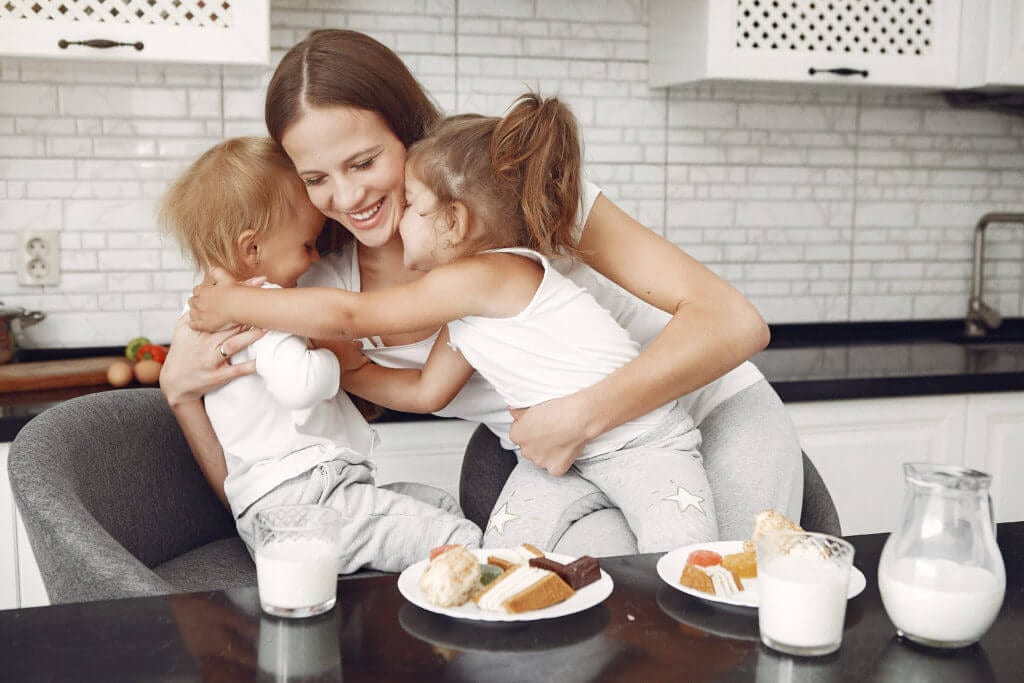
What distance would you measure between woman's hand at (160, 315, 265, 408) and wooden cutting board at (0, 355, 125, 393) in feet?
2.96

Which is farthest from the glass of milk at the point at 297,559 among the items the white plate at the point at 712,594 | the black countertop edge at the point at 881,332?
the black countertop edge at the point at 881,332

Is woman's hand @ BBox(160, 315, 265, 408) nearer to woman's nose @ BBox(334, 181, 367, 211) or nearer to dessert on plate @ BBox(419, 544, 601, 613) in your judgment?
woman's nose @ BBox(334, 181, 367, 211)

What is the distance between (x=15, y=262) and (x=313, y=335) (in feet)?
4.91

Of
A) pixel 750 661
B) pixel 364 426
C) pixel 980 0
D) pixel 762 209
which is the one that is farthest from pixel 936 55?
pixel 750 661

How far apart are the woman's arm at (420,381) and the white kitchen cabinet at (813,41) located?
4.39ft

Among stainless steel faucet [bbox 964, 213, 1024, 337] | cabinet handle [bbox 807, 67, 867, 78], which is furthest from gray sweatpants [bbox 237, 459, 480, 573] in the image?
stainless steel faucet [bbox 964, 213, 1024, 337]

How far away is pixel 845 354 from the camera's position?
2953 millimetres

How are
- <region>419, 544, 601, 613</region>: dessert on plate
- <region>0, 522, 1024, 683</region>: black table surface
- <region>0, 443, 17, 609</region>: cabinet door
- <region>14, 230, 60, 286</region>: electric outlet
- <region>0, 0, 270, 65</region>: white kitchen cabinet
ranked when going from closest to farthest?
A: <region>0, 522, 1024, 683</region>: black table surface, <region>419, 544, 601, 613</region>: dessert on plate, <region>0, 443, 17, 609</region>: cabinet door, <region>0, 0, 270, 65</region>: white kitchen cabinet, <region>14, 230, 60, 286</region>: electric outlet

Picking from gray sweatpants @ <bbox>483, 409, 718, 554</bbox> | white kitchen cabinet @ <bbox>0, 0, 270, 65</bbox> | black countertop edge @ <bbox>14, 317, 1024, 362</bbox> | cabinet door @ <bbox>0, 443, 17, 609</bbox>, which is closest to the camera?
gray sweatpants @ <bbox>483, 409, 718, 554</bbox>

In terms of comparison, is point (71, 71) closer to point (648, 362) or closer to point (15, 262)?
point (15, 262)

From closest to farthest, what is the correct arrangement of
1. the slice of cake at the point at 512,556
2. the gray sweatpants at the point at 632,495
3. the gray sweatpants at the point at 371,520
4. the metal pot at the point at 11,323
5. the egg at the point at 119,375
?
the slice of cake at the point at 512,556 → the gray sweatpants at the point at 632,495 → the gray sweatpants at the point at 371,520 → the egg at the point at 119,375 → the metal pot at the point at 11,323

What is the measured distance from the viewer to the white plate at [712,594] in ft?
3.27

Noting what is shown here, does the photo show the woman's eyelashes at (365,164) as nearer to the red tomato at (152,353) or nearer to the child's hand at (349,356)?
the child's hand at (349,356)

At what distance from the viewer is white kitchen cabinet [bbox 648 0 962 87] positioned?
2.67 meters
